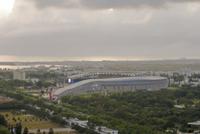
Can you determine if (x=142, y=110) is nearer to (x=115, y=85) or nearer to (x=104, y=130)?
(x=104, y=130)

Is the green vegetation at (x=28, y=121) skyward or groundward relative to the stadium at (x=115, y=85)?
groundward

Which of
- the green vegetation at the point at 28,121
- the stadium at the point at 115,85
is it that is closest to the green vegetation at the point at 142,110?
the green vegetation at the point at 28,121

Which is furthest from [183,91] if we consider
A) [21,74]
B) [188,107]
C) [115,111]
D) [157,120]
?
[21,74]

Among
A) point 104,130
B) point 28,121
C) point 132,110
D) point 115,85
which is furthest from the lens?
point 115,85

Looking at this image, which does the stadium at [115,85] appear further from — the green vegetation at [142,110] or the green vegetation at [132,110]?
the green vegetation at [142,110]

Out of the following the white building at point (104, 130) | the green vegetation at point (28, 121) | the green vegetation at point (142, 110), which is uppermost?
the green vegetation at point (142, 110)

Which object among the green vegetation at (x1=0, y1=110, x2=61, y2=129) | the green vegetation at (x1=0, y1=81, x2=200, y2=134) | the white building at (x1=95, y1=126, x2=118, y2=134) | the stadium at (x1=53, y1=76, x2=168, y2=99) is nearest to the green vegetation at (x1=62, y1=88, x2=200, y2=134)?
the green vegetation at (x1=0, y1=81, x2=200, y2=134)

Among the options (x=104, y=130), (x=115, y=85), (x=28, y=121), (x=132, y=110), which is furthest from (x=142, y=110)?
(x=115, y=85)

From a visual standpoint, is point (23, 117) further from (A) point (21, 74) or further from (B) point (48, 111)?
(A) point (21, 74)

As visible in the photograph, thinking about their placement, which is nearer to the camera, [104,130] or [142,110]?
[104,130]
